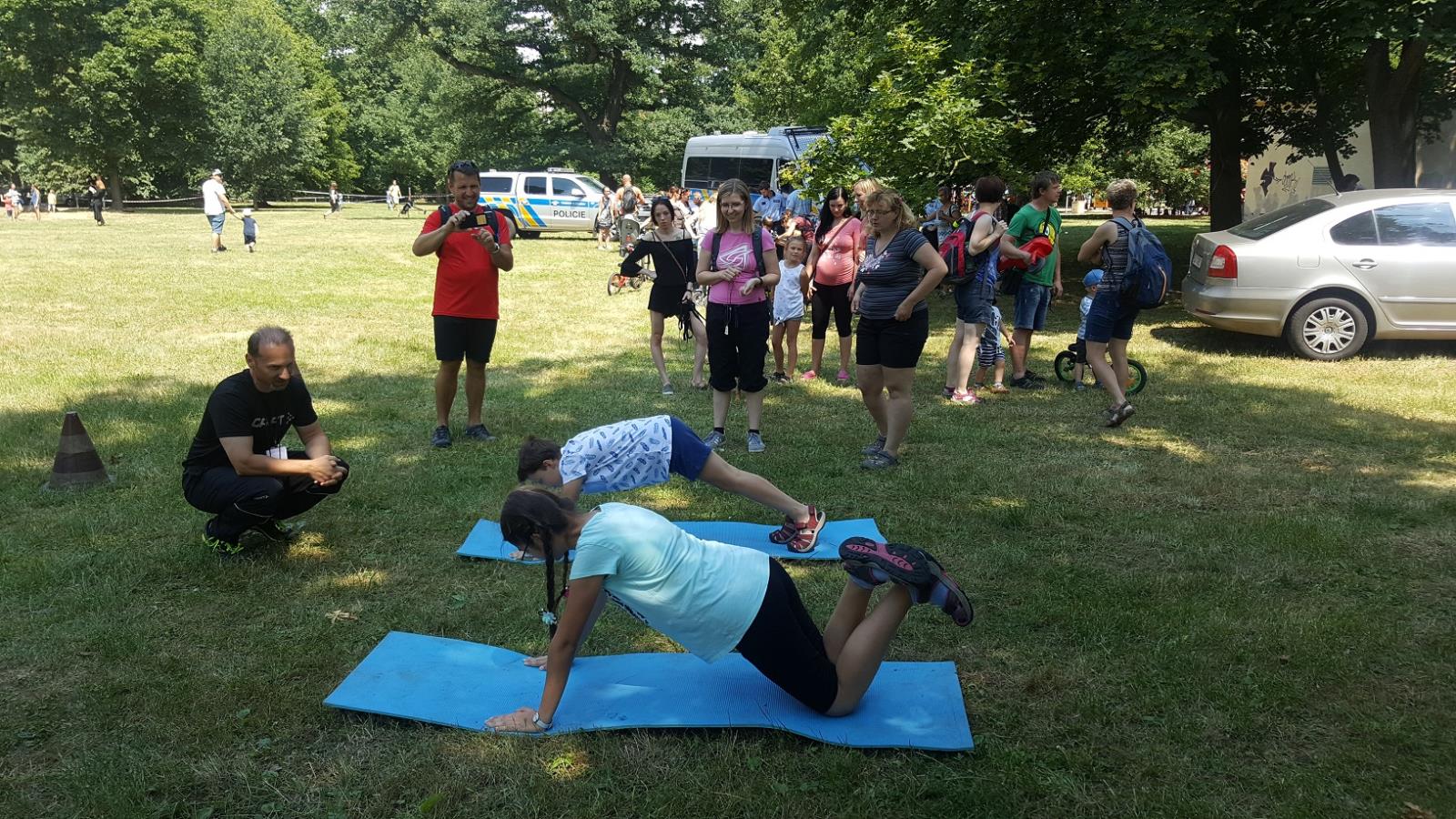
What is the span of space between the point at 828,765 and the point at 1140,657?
1.47 meters

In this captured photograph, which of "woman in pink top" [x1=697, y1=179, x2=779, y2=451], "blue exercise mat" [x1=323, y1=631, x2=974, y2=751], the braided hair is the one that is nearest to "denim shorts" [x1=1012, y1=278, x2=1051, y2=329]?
"woman in pink top" [x1=697, y1=179, x2=779, y2=451]

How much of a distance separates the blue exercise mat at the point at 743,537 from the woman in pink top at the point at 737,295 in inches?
58.7

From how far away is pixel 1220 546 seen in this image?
512 centimetres

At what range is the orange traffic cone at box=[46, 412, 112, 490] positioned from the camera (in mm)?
6020

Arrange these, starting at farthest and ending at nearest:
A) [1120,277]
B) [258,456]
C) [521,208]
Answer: [521,208] → [1120,277] → [258,456]

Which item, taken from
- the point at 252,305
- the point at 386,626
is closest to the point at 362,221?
the point at 252,305

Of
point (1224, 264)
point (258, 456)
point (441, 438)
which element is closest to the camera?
point (258, 456)

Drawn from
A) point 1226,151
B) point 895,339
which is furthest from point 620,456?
point 1226,151

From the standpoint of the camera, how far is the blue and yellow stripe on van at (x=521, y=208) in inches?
1109

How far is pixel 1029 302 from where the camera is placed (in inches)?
341

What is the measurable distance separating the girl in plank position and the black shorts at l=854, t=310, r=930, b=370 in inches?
123

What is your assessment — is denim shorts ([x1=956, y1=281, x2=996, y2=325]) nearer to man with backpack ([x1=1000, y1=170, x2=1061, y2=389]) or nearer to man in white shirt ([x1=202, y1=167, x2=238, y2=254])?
man with backpack ([x1=1000, y1=170, x2=1061, y2=389])

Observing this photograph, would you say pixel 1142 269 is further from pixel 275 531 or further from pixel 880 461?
pixel 275 531

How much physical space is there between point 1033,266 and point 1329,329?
3.59m
